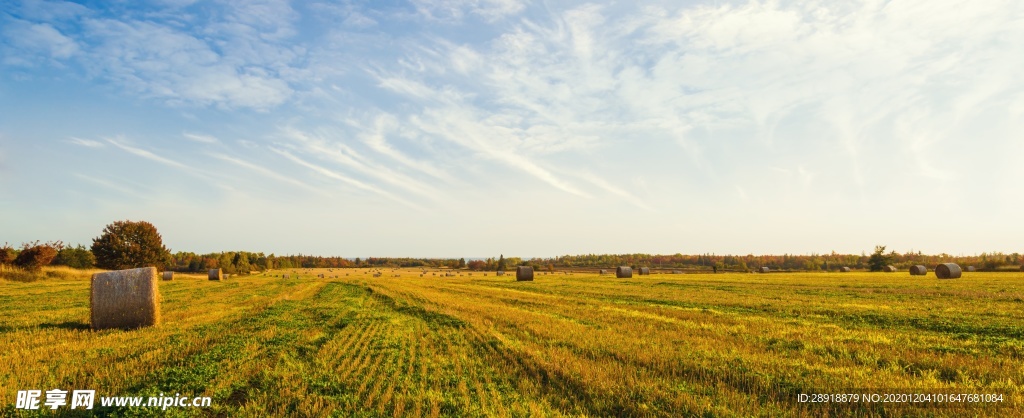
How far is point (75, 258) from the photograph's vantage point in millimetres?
81875

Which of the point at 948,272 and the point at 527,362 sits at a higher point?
the point at 948,272

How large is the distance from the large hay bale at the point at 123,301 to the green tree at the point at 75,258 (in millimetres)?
86763

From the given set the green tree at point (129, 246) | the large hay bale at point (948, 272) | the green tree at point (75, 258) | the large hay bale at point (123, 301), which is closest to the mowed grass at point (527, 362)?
the large hay bale at point (123, 301)

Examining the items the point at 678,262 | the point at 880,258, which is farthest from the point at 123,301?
the point at 678,262

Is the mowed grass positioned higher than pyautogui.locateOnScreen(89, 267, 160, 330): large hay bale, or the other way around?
pyautogui.locateOnScreen(89, 267, 160, 330): large hay bale

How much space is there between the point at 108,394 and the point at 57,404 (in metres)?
A: 0.62

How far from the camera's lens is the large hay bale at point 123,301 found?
1535 centimetres

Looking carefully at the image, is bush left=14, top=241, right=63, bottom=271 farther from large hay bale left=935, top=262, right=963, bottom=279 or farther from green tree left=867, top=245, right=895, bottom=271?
green tree left=867, top=245, right=895, bottom=271

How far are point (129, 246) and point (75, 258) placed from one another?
19.7 m

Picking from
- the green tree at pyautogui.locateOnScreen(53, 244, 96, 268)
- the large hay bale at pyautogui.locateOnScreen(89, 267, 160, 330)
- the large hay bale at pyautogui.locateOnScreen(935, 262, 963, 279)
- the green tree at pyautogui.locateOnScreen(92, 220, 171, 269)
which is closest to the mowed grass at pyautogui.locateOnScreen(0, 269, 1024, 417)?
the large hay bale at pyautogui.locateOnScreen(89, 267, 160, 330)

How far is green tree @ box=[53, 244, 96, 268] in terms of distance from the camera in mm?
80062

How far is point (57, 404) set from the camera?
24.4 feet

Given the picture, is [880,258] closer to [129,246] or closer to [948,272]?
[948,272]

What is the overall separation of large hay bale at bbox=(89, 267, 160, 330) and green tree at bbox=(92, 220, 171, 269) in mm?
71265
